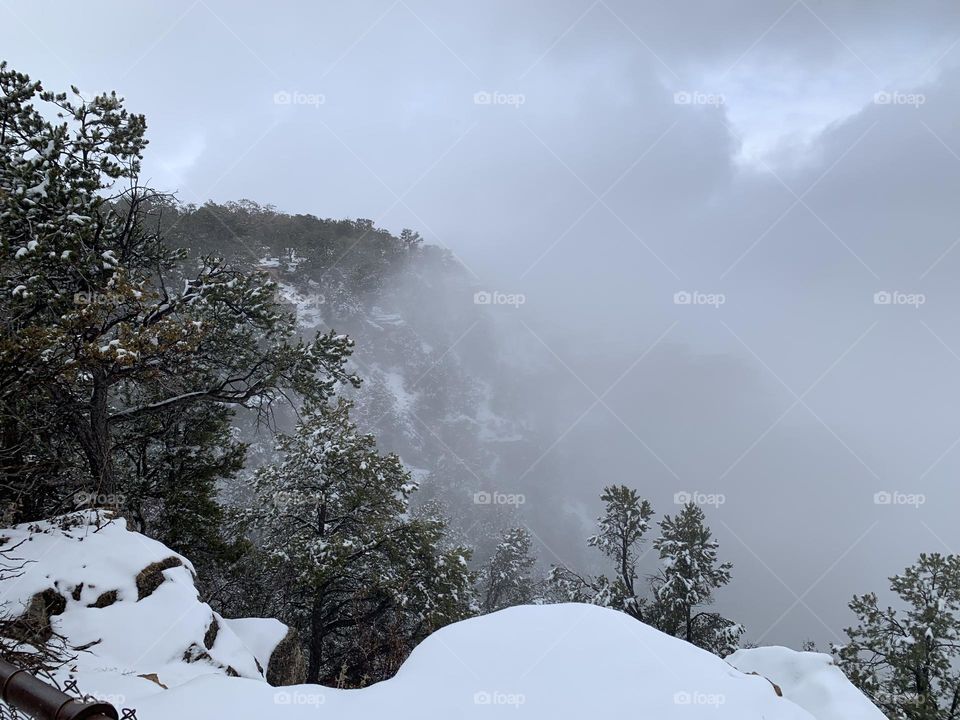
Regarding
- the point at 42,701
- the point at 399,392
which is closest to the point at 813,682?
the point at 42,701

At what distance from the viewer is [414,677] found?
4566 mm

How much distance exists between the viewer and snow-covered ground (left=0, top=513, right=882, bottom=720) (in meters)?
4.02

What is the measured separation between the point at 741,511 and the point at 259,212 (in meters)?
132

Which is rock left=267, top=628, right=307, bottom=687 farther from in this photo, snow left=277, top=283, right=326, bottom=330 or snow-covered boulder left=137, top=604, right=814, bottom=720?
snow left=277, top=283, right=326, bottom=330

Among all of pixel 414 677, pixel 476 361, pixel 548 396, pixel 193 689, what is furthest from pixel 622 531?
pixel 548 396

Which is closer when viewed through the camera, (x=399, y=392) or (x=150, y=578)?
(x=150, y=578)
